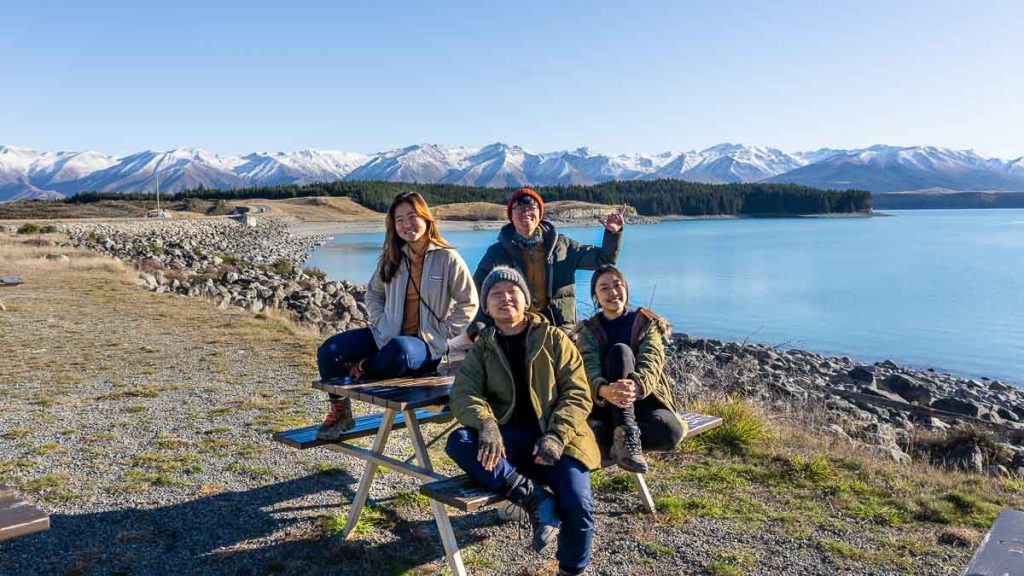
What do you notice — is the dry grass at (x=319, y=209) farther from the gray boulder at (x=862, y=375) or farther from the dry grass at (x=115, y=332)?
the gray boulder at (x=862, y=375)

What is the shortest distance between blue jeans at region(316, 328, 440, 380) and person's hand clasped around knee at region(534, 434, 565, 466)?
1.27 meters

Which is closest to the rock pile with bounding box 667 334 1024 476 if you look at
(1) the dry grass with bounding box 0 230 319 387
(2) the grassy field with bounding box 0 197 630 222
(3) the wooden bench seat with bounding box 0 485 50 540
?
(1) the dry grass with bounding box 0 230 319 387

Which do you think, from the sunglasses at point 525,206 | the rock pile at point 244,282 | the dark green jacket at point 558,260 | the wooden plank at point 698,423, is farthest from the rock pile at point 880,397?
the rock pile at point 244,282

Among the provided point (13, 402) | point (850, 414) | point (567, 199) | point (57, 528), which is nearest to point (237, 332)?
point (13, 402)

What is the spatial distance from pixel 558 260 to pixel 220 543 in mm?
2940

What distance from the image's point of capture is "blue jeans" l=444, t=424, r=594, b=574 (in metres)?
3.46

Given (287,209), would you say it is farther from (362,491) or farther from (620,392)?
(620,392)

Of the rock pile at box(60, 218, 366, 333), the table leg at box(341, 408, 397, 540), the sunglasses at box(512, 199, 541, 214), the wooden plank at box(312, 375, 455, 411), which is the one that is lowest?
the rock pile at box(60, 218, 366, 333)

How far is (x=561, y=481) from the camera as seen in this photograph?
3.54 m

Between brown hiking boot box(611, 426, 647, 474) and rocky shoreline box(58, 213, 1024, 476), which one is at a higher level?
brown hiking boot box(611, 426, 647, 474)

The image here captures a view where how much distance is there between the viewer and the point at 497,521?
4.65 metres

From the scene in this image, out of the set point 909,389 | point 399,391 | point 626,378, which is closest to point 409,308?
point 399,391

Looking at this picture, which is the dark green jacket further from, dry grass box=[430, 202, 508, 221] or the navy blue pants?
dry grass box=[430, 202, 508, 221]

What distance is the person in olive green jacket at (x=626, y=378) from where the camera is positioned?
13.3 ft
